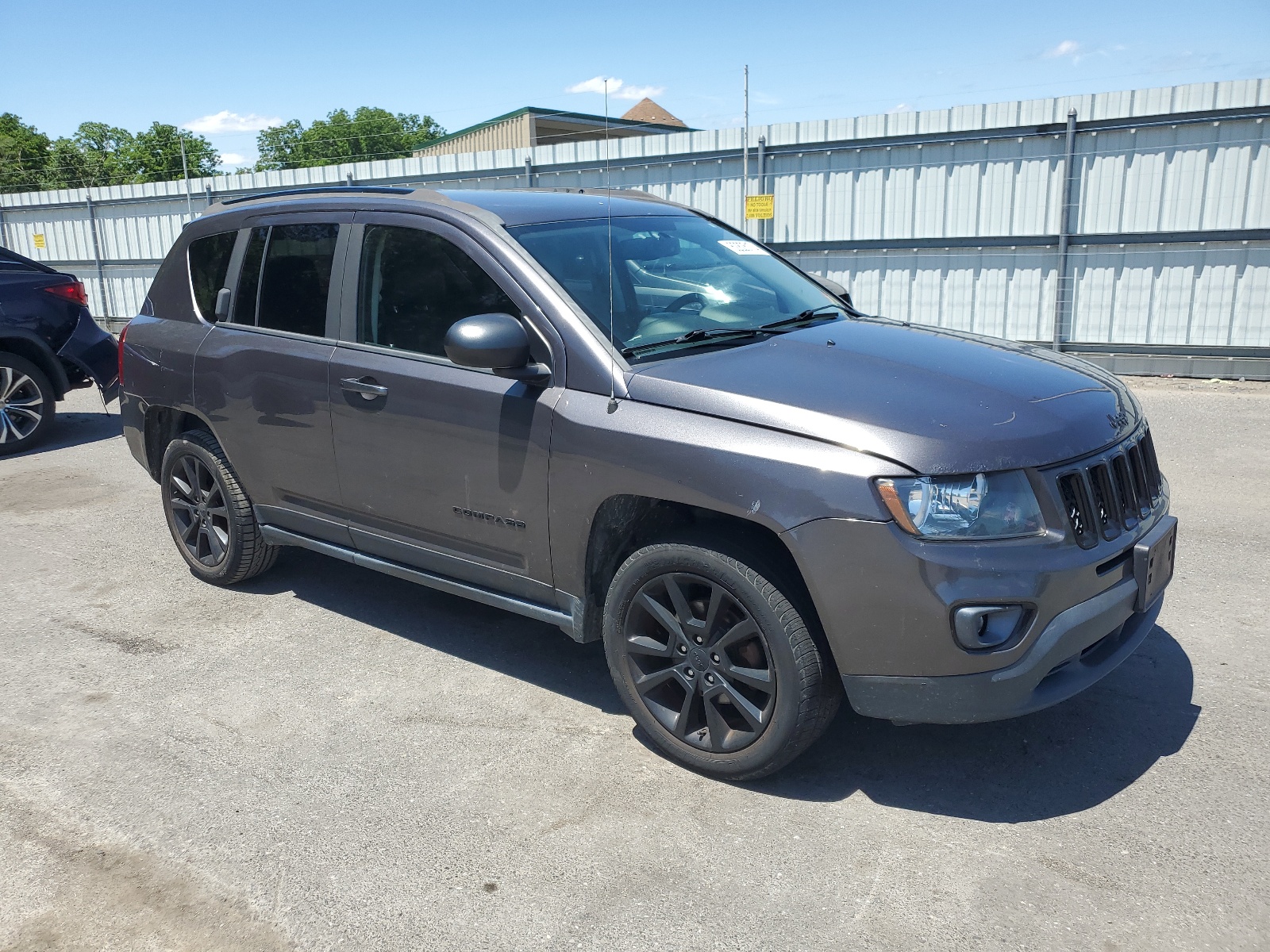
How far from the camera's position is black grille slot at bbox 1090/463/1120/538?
10.2 ft

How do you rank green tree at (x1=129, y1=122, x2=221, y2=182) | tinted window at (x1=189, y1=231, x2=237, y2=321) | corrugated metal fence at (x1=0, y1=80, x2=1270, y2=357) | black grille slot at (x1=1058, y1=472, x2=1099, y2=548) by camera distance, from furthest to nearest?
green tree at (x1=129, y1=122, x2=221, y2=182) < corrugated metal fence at (x1=0, y1=80, x2=1270, y2=357) < tinted window at (x1=189, y1=231, x2=237, y2=321) < black grille slot at (x1=1058, y1=472, x2=1099, y2=548)

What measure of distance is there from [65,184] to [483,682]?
1560 inches

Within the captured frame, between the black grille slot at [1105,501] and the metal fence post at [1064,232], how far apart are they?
342 inches

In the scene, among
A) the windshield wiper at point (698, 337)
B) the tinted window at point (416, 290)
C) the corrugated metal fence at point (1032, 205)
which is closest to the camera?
the windshield wiper at point (698, 337)

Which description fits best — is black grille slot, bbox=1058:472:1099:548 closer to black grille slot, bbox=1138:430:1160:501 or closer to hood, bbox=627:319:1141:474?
hood, bbox=627:319:1141:474

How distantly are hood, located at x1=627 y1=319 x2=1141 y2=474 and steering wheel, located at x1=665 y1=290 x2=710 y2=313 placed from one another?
0.40 metres

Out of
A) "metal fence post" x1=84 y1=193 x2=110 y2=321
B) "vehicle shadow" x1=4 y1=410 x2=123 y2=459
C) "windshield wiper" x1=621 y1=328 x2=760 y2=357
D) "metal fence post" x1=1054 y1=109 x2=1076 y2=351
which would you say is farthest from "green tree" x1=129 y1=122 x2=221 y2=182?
"windshield wiper" x1=621 y1=328 x2=760 y2=357

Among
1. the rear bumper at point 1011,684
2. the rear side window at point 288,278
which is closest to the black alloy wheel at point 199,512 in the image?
the rear side window at point 288,278

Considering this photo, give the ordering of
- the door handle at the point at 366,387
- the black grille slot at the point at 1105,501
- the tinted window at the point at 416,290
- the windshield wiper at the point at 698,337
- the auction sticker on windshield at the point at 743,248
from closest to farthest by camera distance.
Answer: the black grille slot at the point at 1105,501 → the windshield wiper at the point at 698,337 → the tinted window at the point at 416,290 → the door handle at the point at 366,387 → the auction sticker on windshield at the point at 743,248

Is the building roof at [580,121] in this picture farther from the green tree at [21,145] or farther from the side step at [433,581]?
the green tree at [21,145]

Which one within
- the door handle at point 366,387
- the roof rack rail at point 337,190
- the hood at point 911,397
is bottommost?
the door handle at point 366,387

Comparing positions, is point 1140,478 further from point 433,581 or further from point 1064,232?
point 1064,232

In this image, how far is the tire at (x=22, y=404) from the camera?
889 centimetres

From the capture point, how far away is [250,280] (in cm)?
480
